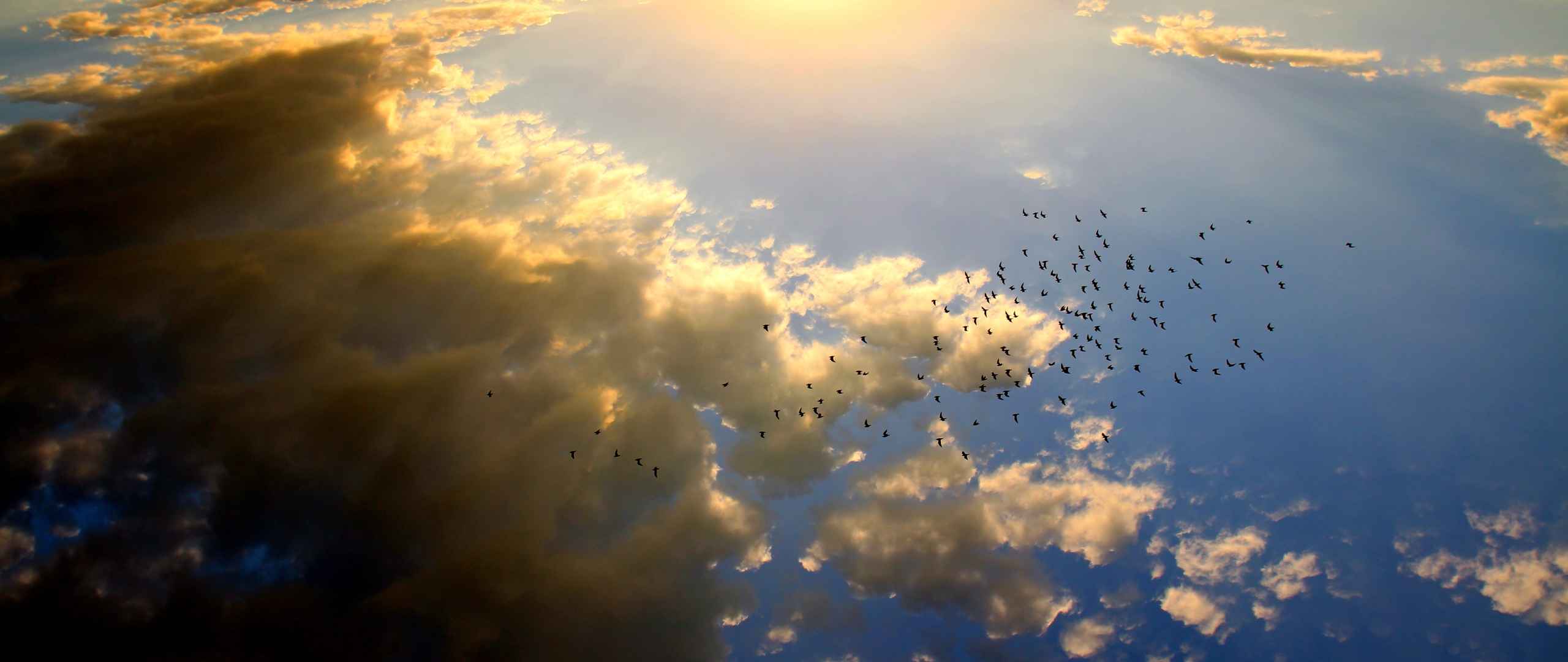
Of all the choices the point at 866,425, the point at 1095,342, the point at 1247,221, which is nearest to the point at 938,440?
the point at 866,425

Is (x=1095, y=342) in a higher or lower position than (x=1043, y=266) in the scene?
lower

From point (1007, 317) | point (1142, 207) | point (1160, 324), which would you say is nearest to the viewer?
point (1160, 324)

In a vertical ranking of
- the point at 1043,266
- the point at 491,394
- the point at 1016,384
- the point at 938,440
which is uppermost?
the point at 1043,266

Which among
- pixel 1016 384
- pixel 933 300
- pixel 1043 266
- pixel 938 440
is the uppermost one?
pixel 1043 266

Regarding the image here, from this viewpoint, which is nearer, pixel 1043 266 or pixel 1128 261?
pixel 1128 261

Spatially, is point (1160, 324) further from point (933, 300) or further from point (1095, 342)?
point (933, 300)

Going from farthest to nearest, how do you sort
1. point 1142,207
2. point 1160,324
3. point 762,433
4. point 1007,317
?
point 1142,207, point 762,433, point 1007,317, point 1160,324

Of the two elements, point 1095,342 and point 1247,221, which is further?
point 1247,221

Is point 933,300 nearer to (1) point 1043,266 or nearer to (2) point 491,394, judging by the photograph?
(1) point 1043,266

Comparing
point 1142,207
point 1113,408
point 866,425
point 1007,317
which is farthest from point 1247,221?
point 866,425
